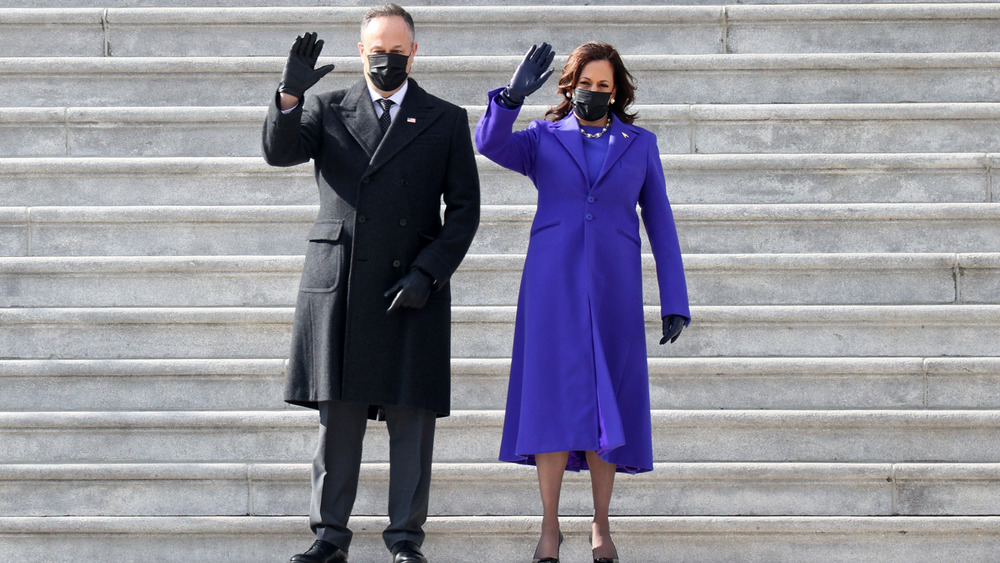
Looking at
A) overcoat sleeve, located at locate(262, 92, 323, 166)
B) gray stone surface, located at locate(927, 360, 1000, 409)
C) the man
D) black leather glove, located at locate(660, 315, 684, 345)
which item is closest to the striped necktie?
the man

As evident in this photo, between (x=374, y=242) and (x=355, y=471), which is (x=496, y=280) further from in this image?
(x=355, y=471)

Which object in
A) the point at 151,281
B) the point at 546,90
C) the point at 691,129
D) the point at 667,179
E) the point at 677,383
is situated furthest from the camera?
the point at 546,90

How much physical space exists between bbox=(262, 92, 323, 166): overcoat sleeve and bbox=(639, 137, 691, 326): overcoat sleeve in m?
1.18

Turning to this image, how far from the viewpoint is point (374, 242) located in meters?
4.16

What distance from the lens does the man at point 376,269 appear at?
13.4 ft

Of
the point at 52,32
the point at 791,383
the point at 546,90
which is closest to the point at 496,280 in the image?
the point at 546,90

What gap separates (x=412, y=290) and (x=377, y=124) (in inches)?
24.1

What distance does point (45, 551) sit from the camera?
4805 millimetres

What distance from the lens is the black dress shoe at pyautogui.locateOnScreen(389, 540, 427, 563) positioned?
4.01 metres

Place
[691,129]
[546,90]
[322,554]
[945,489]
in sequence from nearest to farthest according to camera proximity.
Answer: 1. [322,554]
2. [945,489]
3. [691,129]
4. [546,90]

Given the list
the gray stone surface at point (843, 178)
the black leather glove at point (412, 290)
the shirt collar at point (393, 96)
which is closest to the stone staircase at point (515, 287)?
the gray stone surface at point (843, 178)

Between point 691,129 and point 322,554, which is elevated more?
point 691,129

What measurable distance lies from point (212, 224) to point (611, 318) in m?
2.20

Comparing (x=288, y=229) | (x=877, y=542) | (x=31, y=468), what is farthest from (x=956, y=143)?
(x=31, y=468)
